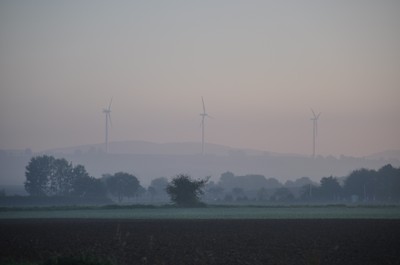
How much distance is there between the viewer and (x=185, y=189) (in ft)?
290

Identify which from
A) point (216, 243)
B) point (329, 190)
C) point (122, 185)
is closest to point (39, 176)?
point (122, 185)

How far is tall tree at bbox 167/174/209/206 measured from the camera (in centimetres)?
8844

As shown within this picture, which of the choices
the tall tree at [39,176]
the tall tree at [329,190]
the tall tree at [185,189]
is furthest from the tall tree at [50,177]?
the tall tree at [185,189]

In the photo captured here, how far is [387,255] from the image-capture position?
26547mm

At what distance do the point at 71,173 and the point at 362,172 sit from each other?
7581 cm

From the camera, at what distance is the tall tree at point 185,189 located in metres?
88.4

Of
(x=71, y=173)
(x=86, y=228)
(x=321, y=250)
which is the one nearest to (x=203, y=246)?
(x=321, y=250)

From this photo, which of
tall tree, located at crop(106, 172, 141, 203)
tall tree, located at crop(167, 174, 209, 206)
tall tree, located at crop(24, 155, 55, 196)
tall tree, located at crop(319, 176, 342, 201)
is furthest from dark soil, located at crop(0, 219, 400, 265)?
tall tree, located at crop(24, 155, 55, 196)

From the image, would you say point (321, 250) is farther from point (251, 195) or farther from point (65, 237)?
point (251, 195)

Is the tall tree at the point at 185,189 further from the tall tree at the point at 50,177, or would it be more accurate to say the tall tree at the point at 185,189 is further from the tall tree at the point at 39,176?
the tall tree at the point at 39,176

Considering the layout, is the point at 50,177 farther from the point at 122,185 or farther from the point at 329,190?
the point at 329,190

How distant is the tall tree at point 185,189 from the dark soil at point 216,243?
4355cm

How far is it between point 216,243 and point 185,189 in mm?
56301

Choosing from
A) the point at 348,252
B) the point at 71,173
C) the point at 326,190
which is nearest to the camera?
the point at 348,252
